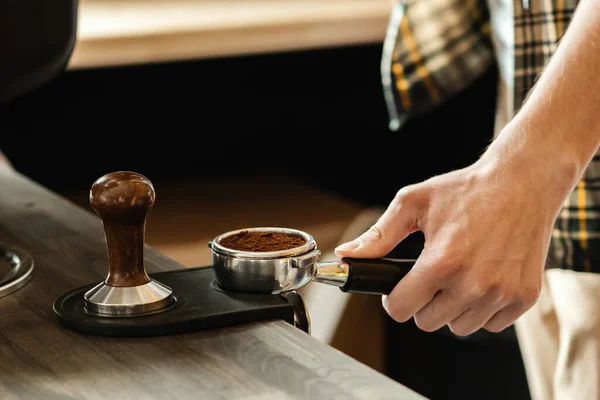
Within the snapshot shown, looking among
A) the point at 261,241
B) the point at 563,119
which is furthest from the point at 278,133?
the point at 261,241

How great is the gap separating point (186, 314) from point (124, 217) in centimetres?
9

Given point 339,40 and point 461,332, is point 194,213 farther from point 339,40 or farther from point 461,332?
point 461,332

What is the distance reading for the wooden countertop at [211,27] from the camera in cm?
171

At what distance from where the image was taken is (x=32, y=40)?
751 mm

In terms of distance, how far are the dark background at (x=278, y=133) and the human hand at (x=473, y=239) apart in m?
1.08

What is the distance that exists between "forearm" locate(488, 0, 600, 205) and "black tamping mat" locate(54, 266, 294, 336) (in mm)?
285

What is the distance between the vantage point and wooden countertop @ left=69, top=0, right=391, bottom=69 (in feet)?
5.60

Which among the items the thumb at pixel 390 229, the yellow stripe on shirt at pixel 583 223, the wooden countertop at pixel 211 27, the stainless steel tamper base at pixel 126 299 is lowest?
the yellow stripe on shirt at pixel 583 223

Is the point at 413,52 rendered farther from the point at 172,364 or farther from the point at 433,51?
the point at 172,364

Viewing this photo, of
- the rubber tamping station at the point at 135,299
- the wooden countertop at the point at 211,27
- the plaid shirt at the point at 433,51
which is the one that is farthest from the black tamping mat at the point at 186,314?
the wooden countertop at the point at 211,27

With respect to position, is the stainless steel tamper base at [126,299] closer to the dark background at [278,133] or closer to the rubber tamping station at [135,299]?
the rubber tamping station at [135,299]

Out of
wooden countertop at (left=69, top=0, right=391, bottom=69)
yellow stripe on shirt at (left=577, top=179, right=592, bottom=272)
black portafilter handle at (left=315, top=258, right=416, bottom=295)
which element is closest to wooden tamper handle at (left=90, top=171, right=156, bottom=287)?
black portafilter handle at (left=315, top=258, right=416, bottom=295)

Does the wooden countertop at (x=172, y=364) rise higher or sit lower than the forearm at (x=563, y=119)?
lower

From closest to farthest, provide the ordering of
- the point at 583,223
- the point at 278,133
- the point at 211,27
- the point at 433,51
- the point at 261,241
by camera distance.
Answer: the point at 261,241, the point at 583,223, the point at 433,51, the point at 211,27, the point at 278,133
